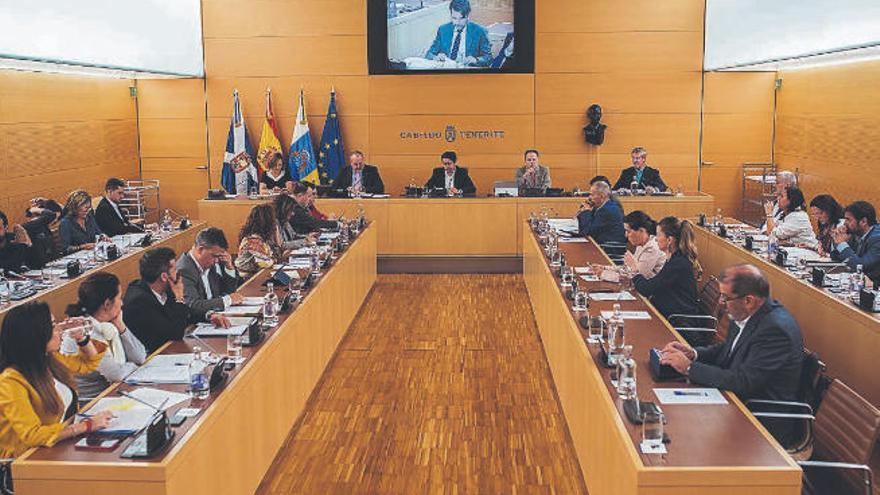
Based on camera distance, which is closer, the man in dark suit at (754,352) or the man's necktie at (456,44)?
the man in dark suit at (754,352)

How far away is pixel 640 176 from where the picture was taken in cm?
1139

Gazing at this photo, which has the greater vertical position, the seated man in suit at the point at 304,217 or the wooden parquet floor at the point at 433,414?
the seated man in suit at the point at 304,217

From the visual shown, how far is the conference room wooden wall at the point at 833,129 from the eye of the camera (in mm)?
10023

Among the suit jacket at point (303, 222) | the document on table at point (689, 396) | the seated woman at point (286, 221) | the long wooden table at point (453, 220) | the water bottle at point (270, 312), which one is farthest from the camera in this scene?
the long wooden table at point (453, 220)


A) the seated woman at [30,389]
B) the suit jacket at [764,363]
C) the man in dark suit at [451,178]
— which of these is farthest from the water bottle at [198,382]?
the man in dark suit at [451,178]

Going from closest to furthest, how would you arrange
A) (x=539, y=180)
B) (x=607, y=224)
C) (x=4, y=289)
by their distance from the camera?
(x=4, y=289) → (x=607, y=224) → (x=539, y=180)

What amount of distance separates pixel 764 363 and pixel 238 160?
975 cm

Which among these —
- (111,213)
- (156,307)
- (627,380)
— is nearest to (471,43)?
(111,213)

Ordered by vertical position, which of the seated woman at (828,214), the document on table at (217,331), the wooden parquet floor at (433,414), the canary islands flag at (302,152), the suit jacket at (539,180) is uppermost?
the canary islands flag at (302,152)

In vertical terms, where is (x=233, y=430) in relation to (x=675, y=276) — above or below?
below

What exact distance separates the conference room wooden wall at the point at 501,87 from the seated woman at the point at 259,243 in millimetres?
4947

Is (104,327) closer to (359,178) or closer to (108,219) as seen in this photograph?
(108,219)

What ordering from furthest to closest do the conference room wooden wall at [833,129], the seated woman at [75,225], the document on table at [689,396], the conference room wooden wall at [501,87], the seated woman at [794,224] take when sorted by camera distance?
the conference room wooden wall at [501,87] → the conference room wooden wall at [833,129] → the seated woman at [75,225] → the seated woman at [794,224] → the document on table at [689,396]

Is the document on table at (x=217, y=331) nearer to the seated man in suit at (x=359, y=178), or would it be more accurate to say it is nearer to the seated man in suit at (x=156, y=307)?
the seated man in suit at (x=156, y=307)
